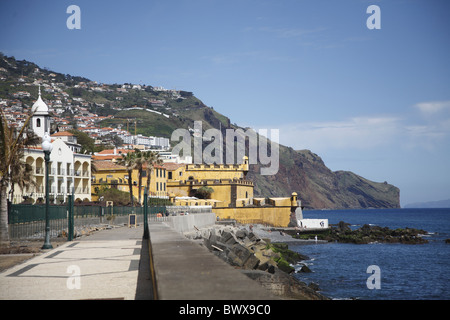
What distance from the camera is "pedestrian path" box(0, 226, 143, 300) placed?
927 centimetres

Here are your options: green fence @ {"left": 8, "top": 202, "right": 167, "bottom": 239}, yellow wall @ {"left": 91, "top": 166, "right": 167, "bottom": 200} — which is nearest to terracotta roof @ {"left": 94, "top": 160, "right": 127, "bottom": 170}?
yellow wall @ {"left": 91, "top": 166, "right": 167, "bottom": 200}

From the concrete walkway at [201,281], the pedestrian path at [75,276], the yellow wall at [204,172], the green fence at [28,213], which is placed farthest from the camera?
the yellow wall at [204,172]

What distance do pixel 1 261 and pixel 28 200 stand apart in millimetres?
31240

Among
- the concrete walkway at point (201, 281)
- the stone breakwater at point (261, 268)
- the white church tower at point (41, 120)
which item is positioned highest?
the white church tower at point (41, 120)

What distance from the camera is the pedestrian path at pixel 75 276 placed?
30.4 feet

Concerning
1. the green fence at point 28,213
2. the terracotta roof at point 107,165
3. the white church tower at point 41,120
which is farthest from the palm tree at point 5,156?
the terracotta roof at point 107,165

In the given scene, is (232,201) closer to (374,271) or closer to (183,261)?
(374,271)

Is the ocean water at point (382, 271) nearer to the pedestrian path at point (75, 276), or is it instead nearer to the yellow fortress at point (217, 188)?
the yellow fortress at point (217, 188)

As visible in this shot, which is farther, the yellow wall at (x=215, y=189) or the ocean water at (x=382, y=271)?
the yellow wall at (x=215, y=189)
